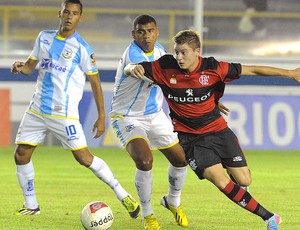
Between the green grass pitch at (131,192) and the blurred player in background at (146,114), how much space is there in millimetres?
441

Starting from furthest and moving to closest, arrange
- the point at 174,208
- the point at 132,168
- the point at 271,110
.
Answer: the point at 271,110 < the point at 132,168 < the point at 174,208

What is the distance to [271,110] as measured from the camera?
15.9 meters

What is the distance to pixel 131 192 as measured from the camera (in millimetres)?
10523

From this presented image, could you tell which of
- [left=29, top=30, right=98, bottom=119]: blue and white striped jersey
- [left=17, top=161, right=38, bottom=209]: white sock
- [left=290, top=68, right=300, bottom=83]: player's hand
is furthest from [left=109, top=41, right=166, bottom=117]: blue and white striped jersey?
[left=290, top=68, right=300, bottom=83]: player's hand

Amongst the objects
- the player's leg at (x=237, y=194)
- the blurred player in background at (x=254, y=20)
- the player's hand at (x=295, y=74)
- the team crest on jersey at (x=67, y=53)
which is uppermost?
the team crest on jersey at (x=67, y=53)

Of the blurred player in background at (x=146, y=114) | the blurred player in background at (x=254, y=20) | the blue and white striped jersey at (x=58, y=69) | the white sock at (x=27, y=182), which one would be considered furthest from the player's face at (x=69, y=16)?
the blurred player in background at (x=254, y=20)

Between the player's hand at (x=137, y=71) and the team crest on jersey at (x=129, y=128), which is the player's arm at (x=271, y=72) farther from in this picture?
the team crest on jersey at (x=129, y=128)

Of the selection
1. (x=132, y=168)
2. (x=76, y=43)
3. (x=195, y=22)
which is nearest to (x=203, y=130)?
(x=76, y=43)

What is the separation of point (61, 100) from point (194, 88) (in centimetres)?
148

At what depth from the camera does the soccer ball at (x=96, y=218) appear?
7.27m

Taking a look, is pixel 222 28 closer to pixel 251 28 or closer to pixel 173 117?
pixel 251 28

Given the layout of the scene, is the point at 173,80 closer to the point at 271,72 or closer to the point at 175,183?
the point at 271,72

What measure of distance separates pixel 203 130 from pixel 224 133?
0.18 meters

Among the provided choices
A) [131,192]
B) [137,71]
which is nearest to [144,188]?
[137,71]
